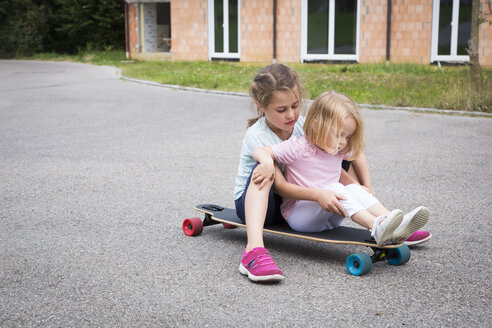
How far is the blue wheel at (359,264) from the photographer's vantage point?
3013mm

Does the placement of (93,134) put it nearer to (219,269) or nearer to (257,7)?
(219,269)

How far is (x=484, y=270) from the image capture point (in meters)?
3.10

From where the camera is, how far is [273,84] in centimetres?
318

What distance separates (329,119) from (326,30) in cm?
1589

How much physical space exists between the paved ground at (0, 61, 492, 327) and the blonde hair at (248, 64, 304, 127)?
3.00 feet

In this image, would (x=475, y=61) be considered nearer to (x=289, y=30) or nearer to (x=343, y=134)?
(x=343, y=134)

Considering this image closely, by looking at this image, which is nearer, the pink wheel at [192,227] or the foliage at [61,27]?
the pink wheel at [192,227]

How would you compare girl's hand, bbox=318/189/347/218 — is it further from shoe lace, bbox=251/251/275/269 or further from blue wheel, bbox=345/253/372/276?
shoe lace, bbox=251/251/275/269

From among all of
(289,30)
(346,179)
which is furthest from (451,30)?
(346,179)

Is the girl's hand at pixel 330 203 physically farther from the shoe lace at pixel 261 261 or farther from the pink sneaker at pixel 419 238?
the pink sneaker at pixel 419 238

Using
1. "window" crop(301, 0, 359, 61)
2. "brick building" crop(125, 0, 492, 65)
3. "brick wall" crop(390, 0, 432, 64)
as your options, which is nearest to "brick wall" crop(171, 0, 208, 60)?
"brick building" crop(125, 0, 492, 65)

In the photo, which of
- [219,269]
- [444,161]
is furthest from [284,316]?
[444,161]

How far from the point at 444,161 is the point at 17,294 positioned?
4578 mm

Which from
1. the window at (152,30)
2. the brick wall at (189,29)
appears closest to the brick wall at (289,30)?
the brick wall at (189,29)
